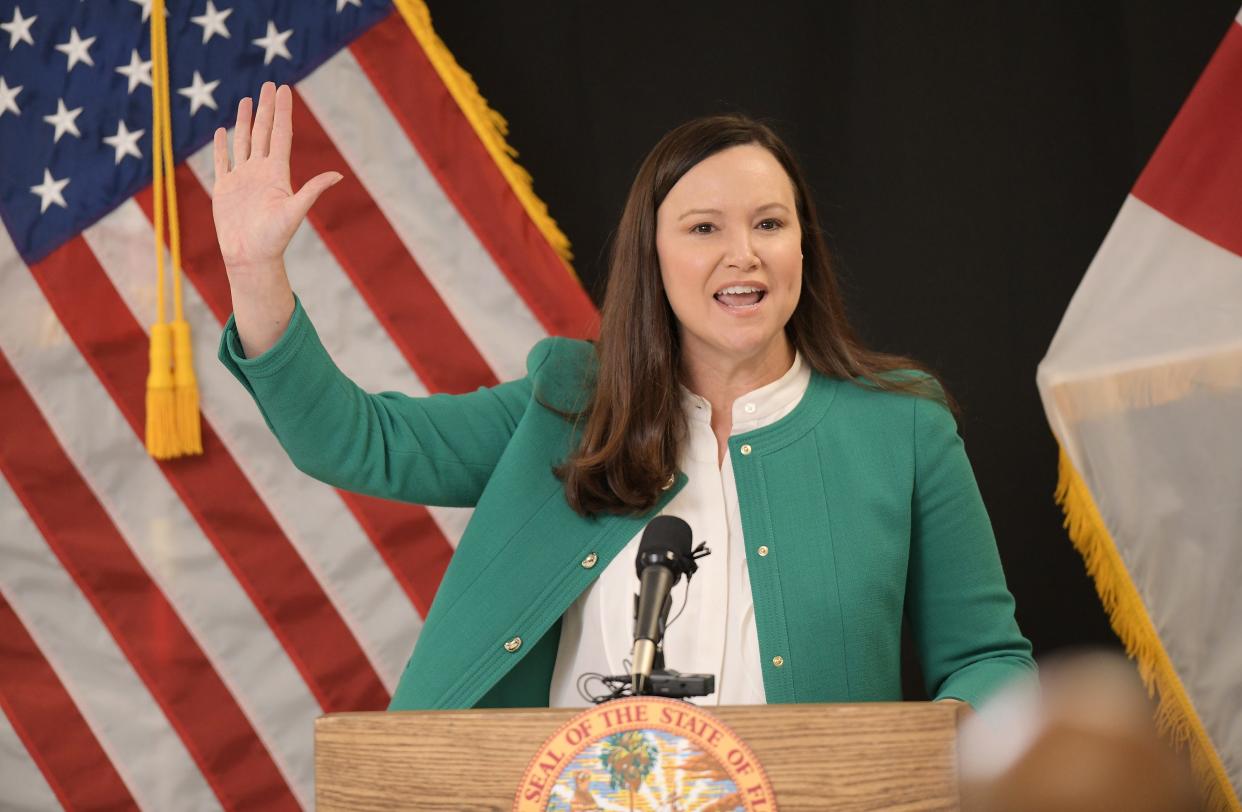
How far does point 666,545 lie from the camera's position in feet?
3.39

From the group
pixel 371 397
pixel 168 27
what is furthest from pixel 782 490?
pixel 168 27

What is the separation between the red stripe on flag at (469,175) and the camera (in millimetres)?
2623

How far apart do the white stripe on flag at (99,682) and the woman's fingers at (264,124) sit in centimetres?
131

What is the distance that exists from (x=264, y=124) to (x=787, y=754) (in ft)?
3.55

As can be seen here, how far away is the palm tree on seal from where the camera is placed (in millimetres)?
930

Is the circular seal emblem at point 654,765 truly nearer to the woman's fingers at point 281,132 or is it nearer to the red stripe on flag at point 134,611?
the woman's fingers at point 281,132

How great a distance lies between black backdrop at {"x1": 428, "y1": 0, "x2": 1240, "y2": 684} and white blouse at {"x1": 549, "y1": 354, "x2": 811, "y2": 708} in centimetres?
99

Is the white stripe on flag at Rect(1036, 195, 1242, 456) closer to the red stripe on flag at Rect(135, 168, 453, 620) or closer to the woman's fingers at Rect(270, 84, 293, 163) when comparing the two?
the red stripe on flag at Rect(135, 168, 453, 620)

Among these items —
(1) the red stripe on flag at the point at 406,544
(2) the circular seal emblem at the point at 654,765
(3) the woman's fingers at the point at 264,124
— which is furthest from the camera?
(1) the red stripe on flag at the point at 406,544

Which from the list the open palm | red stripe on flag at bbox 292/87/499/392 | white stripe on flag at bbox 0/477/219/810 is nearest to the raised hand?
the open palm

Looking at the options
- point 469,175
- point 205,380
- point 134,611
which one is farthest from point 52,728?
point 469,175

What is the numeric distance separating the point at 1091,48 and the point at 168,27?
6.16 feet

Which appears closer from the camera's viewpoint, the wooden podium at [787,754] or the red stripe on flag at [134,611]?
the wooden podium at [787,754]

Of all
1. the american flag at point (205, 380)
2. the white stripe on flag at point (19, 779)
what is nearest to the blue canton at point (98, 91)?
the american flag at point (205, 380)
